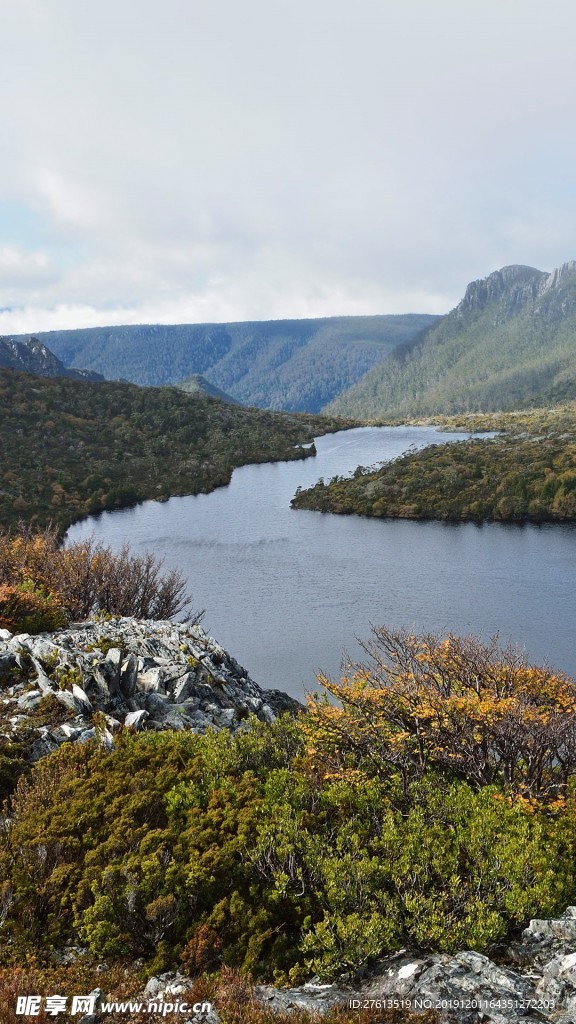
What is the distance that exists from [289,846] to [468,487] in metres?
67.5

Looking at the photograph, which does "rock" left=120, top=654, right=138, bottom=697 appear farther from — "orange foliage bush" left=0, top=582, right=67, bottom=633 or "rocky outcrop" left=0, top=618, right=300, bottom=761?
"orange foliage bush" left=0, top=582, right=67, bottom=633

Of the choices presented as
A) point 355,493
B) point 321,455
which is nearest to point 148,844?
point 355,493

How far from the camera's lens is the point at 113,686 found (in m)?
17.1

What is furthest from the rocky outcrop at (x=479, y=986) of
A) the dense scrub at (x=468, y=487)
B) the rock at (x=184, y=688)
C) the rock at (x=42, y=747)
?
the dense scrub at (x=468, y=487)

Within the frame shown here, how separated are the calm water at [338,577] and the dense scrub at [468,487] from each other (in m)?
4.03

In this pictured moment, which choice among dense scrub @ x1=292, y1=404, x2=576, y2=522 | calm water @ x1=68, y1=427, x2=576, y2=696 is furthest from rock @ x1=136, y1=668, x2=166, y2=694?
dense scrub @ x1=292, y1=404, x2=576, y2=522

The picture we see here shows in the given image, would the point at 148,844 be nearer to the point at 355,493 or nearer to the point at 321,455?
the point at 355,493

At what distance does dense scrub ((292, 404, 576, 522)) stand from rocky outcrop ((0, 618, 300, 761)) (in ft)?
162

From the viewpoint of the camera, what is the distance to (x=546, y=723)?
47.3 ft

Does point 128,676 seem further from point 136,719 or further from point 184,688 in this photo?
point 136,719

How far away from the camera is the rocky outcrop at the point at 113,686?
15.0 meters

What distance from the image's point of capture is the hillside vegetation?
253 ft

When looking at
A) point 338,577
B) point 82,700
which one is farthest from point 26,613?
point 338,577

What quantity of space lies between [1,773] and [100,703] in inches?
146
